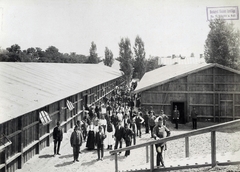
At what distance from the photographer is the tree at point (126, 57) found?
41.7m

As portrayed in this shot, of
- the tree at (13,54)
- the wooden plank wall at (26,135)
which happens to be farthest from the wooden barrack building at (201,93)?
the tree at (13,54)

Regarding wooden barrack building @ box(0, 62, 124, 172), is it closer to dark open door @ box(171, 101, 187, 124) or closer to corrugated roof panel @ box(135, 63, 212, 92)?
corrugated roof panel @ box(135, 63, 212, 92)

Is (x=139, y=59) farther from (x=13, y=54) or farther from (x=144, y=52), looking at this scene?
(x=13, y=54)

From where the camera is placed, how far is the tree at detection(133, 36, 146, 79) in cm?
4165

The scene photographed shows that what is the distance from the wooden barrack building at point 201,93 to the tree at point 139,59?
933 inches

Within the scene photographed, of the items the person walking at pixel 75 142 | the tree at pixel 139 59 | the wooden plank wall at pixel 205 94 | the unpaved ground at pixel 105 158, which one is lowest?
the unpaved ground at pixel 105 158

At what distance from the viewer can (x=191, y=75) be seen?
56.5 ft

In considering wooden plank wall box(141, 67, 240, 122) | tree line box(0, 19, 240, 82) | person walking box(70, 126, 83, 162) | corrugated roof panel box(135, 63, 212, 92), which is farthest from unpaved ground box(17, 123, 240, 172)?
tree line box(0, 19, 240, 82)

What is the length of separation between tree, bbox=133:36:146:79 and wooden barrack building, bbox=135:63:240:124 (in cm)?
2370

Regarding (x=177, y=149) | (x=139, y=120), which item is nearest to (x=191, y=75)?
(x=139, y=120)

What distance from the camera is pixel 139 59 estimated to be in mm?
42094

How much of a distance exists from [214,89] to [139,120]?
6522mm

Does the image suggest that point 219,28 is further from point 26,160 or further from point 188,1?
point 26,160

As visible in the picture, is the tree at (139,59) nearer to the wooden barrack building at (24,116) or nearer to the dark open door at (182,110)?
the dark open door at (182,110)
